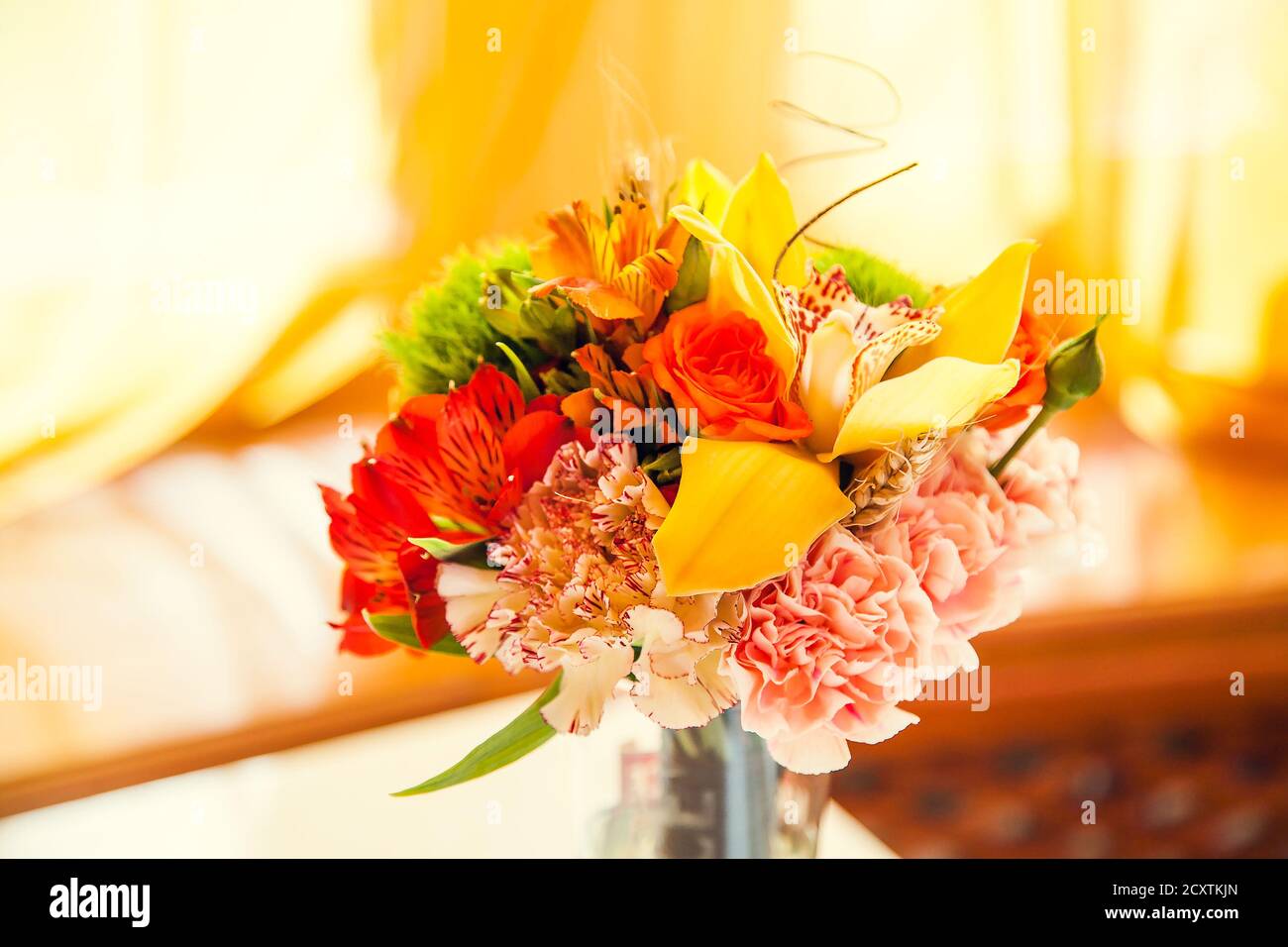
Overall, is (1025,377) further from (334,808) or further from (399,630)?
(334,808)

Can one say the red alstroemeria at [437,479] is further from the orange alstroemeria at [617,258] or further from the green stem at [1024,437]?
the green stem at [1024,437]

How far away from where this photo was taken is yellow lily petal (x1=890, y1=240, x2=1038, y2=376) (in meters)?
0.45

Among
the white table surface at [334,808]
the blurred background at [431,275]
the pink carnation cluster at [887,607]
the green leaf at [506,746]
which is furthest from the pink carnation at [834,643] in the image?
the blurred background at [431,275]

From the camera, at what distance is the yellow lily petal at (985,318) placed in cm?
45

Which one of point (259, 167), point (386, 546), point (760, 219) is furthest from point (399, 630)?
point (259, 167)

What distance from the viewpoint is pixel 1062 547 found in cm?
49

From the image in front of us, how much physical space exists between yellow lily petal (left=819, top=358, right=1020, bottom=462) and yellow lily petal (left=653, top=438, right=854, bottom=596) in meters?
0.03

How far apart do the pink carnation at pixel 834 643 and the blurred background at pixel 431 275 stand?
1.96ft

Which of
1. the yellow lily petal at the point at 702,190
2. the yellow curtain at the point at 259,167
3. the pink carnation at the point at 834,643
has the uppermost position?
the yellow curtain at the point at 259,167

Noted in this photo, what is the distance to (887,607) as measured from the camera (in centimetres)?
43

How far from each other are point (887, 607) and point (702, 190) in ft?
0.73

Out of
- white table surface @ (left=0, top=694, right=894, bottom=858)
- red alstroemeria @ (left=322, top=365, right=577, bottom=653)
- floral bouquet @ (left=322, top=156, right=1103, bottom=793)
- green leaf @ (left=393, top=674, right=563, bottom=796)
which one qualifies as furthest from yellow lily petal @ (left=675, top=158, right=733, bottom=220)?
white table surface @ (left=0, top=694, right=894, bottom=858)

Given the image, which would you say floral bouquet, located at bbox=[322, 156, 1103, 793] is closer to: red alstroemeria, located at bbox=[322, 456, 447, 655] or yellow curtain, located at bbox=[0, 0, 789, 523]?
red alstroemeria, located at bbox=[322, 456, 447, 655]
